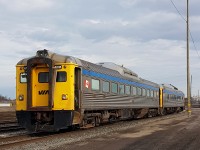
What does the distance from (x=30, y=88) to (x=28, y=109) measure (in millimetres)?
921

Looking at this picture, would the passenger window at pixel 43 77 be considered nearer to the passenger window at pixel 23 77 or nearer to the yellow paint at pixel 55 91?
the yellow paint at pixel 55 91

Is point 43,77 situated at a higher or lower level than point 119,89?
higher

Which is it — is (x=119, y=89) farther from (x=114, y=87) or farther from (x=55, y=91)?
(x=55, y=91)

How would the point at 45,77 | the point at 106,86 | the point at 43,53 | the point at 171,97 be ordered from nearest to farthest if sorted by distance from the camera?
the point at 43,53 → the point at 45,77 → the point at 106,86 → the point at 171,97

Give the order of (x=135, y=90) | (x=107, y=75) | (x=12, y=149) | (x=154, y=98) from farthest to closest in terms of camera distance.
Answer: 1. (x=154, y=98)
2. (x=135, y=90)
3. (x=107, y=75)
4. (x=12, y=149)

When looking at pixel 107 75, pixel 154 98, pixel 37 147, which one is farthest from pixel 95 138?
pixel 154 98

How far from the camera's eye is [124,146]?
12.4m

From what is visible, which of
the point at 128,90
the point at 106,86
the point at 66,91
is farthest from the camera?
the point at 128,90

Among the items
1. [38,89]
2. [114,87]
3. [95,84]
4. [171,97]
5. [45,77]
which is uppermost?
[45,77]

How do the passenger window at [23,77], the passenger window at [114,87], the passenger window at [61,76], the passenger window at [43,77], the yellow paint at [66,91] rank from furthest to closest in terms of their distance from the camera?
the passenger window at [114,87]
the passenger window at [23,77]
the passenger window at [43,77]
the passenger window at [61,76]
the yellow paint at [66,91]

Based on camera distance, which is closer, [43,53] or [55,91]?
[55,91]

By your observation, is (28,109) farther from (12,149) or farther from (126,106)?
(126,106)

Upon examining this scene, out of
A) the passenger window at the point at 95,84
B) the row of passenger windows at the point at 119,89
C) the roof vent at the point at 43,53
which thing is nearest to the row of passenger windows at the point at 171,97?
the row of passenger windows at the point at 119,89

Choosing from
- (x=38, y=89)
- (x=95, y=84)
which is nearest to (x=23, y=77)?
(x=38, y=89)
